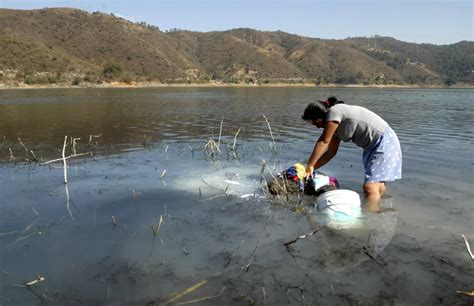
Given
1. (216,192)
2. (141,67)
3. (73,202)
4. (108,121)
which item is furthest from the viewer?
(141,67)

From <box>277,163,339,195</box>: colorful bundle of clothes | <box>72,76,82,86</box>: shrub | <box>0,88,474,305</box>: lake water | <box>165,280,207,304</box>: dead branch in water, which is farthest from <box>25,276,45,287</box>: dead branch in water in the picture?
<box>72,76,82,86</box>: shrub

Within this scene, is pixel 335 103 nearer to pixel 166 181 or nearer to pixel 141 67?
pixel 166 181

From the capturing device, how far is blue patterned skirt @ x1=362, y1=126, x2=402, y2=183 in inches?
243

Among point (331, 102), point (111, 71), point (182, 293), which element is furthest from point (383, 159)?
point (111, 71)

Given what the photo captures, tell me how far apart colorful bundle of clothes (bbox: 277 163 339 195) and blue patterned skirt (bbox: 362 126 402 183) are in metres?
0.93

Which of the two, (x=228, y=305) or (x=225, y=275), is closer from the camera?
(x=228, y=305)

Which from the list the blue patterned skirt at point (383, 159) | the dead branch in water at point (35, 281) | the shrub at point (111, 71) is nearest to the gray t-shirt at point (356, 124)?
the blue patterned skirt at point (383, 159)

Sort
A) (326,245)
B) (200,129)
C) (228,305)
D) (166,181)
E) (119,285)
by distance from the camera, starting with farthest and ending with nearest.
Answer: (200,129) → (166,181) → (326,245) → (119,285) → (228,305)

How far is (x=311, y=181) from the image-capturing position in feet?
23.7

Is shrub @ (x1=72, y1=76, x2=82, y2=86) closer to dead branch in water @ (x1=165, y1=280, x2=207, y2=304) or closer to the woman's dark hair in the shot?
the woman's dark hair

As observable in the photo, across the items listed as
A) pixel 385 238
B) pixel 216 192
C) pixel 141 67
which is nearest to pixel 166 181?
pixel 216 192

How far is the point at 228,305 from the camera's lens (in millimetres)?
3797

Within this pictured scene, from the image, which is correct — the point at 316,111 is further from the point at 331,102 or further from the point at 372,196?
the point at 372,196

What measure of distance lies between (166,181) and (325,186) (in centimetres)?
335
